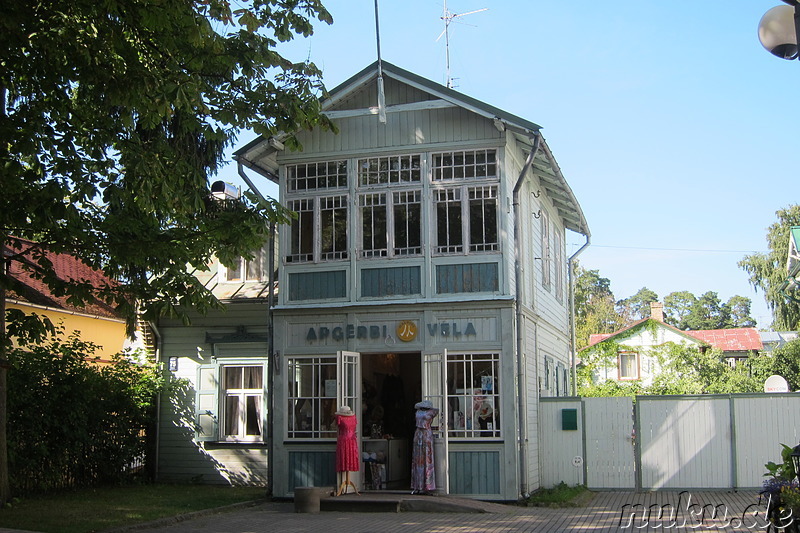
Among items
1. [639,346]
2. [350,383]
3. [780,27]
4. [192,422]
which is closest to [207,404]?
[192,422]

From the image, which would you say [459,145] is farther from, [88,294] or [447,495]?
[88,294]

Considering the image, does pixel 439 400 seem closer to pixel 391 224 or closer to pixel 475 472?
pixel 475 472

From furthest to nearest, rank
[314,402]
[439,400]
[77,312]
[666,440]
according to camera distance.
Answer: [77,312] < [666,440] < [314,402] < [439,400]

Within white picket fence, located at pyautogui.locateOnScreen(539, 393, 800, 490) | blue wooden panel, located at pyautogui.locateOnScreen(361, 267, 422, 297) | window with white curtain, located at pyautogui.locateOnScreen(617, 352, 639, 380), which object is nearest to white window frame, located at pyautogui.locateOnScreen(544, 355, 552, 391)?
white picket fence, located at pyautogui.locateOnScreen(539, 393, 800, 490)

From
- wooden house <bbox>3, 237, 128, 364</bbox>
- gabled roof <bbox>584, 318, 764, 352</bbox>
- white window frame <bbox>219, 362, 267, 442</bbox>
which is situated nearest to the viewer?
white window frame <bbox>219, 362, 267, 442</bbox>

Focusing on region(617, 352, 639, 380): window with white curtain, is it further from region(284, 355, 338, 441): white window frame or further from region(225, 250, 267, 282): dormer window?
region(284, 355, 338, 441): white window frame

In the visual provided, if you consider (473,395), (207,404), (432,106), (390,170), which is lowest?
(207,404)

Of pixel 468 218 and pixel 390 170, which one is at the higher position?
pixel 390 170

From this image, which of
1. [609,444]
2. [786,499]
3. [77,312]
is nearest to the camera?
[786,499]

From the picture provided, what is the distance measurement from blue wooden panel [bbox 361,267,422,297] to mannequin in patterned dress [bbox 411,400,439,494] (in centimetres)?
221

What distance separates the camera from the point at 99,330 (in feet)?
84.7

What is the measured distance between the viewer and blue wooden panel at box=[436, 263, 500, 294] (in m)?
15.1

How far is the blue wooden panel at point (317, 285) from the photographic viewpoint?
15867 mm
